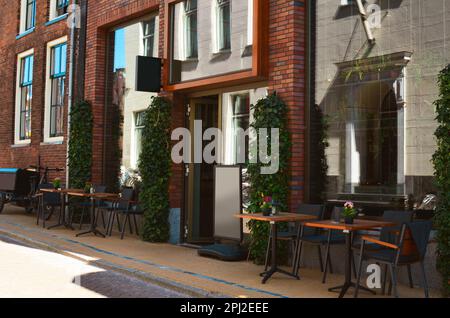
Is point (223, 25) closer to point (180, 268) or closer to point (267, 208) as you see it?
point (267, 208)

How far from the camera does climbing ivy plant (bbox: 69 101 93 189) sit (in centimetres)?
1247

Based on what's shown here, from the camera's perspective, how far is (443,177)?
5.86 meters

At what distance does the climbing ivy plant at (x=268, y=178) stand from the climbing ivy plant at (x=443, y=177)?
2221 millimetres

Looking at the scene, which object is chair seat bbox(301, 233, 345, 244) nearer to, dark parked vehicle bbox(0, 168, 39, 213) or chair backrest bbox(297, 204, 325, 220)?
chair backrest bbox(297, 204, 325, 220)

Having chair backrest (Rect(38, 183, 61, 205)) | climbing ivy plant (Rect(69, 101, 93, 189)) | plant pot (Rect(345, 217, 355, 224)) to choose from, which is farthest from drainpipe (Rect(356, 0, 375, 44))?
chair backrest (Rect(38, 183, 61, 205))

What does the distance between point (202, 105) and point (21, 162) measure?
323 inches

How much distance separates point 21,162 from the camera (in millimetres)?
16188

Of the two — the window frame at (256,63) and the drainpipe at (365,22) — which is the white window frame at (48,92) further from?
the drainpipe at (365,22)

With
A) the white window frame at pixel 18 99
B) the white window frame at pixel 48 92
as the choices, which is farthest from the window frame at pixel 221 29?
the white window frame at pixel 18 99

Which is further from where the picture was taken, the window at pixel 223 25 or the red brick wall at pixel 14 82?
the red brick wall at pixel 14 82

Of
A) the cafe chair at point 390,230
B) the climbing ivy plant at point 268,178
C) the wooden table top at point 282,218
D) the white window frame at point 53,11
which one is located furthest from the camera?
the white window frame at point 53,11

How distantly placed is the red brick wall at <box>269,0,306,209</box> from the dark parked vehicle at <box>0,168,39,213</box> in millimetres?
8472

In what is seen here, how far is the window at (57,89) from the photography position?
14578mm
